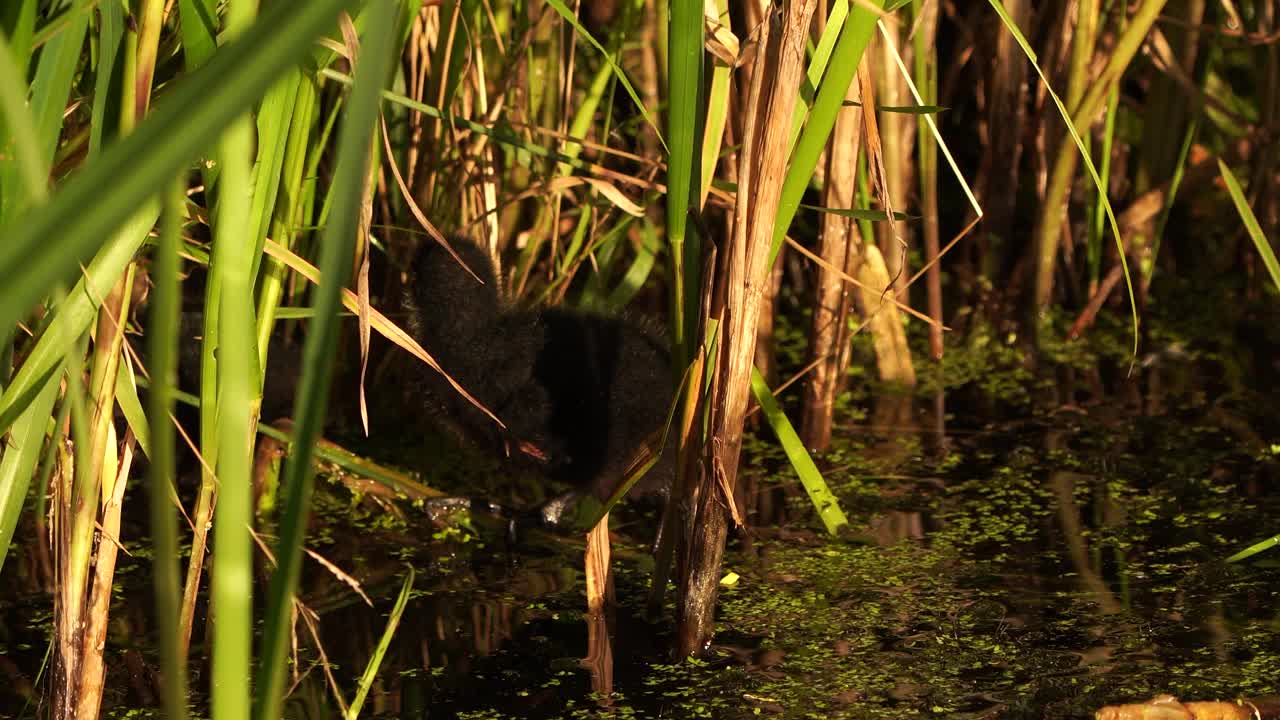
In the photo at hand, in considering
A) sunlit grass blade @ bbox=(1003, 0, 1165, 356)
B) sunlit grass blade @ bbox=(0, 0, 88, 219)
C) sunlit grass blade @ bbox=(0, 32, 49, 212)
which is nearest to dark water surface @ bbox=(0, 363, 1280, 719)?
sunlit grass blade @ bbox=(1003, 0, 1165, 356)

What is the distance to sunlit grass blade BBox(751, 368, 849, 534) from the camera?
6.06 ft

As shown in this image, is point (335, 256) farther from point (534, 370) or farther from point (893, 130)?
point (893, 130)

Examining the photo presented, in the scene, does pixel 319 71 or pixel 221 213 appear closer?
pixel 221 213

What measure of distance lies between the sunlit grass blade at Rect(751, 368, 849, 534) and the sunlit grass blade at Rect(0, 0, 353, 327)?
1.20 meters

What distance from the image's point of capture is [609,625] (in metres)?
2.04

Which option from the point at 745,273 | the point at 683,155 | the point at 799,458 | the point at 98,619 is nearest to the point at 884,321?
the point at 799,458

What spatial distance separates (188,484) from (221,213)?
1873mm

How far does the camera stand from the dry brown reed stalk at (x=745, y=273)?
164 centimetres

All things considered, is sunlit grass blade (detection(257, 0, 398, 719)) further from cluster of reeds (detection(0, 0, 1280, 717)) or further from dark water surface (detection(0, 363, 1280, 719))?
dark water surface (detection(0, 363, 1280, 719))

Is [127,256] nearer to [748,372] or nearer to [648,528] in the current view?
[748,372]

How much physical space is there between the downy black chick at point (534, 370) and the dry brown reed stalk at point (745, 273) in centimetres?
58

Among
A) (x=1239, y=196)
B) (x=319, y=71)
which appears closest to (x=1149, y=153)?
(x=1239, y=196)

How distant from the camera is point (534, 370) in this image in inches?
97.5

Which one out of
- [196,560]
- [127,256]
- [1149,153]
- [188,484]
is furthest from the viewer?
[1149,153]
